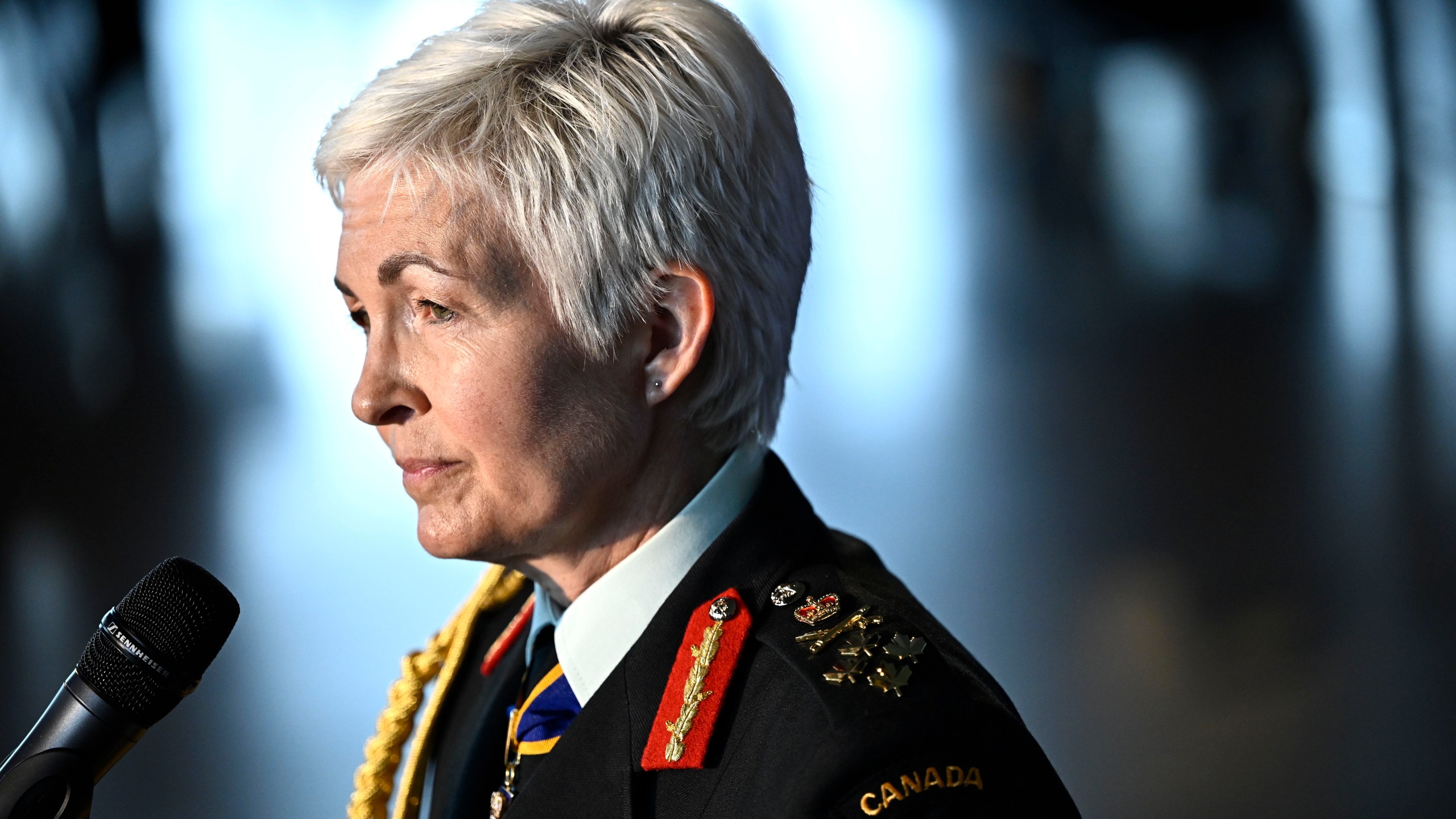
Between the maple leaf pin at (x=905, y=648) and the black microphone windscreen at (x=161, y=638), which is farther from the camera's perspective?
the maple leaf pin at (x=905, y=648)

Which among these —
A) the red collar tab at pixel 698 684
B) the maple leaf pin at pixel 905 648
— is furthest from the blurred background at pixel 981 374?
the maple leaf pin at pixel 905 648

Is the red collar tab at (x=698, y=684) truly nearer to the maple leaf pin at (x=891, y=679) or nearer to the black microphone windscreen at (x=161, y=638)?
the maple leaf pin at (x=891, y=679)

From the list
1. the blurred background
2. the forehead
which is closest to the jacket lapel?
the forehead

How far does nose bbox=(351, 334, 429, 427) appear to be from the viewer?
0.97 m

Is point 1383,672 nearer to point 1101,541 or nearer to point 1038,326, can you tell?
point 1101,541

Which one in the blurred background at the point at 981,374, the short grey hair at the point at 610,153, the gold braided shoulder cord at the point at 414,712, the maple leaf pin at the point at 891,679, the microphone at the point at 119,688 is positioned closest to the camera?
the microphone at the point at 119,688

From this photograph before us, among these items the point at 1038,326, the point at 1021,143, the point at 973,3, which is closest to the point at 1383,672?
the point at 1038,326

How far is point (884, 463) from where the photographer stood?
3516mm

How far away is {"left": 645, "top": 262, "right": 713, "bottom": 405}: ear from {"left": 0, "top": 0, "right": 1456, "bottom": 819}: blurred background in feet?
6.27

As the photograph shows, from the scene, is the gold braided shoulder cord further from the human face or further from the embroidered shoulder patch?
the embroidered shoulder patch

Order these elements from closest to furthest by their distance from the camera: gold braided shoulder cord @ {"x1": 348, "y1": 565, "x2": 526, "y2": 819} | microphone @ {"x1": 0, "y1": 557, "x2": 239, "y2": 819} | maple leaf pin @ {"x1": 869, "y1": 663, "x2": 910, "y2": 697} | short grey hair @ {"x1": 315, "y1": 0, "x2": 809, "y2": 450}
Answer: microphone @ {"x1": 0, "y1": 557, "x2": 239, "y2": 819} < maple leaf pin @ {"x1": 869, "y1": 663, "x2": 910, "y2": 697} < short grey hair @ {"x1": 315, "y1": 0, "x2": 809, "y2": 450} < gold braided shoulder cord @ {"x1": 348, "y1": 565, "x2": 526, "y2": 819}

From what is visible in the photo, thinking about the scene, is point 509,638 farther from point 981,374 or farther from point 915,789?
point 981,374

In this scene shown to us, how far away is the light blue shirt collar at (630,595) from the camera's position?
992 millimetres

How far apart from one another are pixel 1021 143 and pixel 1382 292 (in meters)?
1.60
